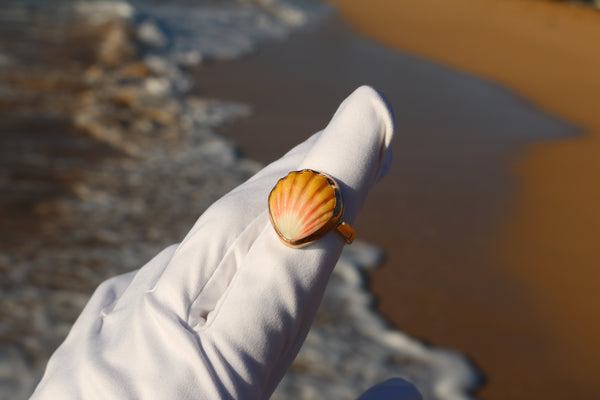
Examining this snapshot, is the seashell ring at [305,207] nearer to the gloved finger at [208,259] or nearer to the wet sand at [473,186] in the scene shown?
the gloved finger at [208,259]

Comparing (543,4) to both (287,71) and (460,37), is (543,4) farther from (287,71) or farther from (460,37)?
(287,71)

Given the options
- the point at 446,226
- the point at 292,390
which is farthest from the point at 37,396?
the point at 446,226

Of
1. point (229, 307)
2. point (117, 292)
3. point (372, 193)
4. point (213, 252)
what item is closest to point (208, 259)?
point (213, 252)

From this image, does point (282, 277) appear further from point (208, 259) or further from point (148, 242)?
point (148, 242)

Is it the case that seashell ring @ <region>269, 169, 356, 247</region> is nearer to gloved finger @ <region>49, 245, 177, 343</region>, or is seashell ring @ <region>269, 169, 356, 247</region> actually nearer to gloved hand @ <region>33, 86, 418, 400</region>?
gloved hand @ <region>33, 86, 418, 400</region>

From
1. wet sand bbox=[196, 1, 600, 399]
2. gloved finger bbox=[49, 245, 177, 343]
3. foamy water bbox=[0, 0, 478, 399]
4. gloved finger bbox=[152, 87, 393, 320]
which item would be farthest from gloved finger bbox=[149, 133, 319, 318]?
wet sand bbox=[196, 1, 600, 399]

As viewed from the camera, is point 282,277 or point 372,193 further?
point 372,193
